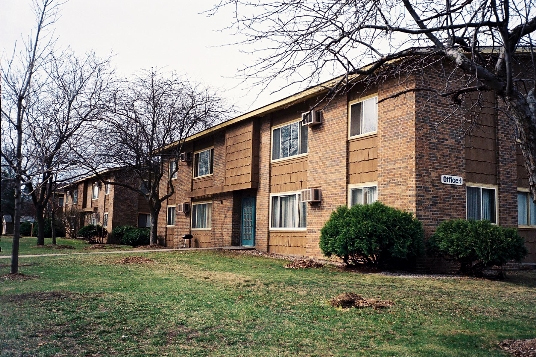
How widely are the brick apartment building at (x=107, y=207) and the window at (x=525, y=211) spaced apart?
2283 cm

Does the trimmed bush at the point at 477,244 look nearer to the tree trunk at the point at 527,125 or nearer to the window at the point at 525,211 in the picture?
the window at the point at 525,211

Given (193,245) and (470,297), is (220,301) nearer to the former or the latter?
(470,297)

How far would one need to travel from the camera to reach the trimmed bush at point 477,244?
11.9 m

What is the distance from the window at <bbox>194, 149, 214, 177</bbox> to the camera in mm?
25188

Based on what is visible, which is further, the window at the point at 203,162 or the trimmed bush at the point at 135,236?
the trimmed bush at the point at 135,236

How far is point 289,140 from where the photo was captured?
63.1 ft

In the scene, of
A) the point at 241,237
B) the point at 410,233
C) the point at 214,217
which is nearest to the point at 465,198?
the point at 410,233

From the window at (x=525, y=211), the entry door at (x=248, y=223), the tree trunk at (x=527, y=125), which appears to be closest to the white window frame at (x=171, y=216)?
the entry door at (x=248, y=223)

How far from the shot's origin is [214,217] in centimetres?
2419

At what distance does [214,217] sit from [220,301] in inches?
627

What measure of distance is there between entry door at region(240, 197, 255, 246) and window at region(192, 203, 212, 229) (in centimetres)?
291

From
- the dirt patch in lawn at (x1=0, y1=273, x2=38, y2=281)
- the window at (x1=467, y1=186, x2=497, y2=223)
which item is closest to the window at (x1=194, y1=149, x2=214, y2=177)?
the window at (x1=467, y1=186, x2=497, y2=223)

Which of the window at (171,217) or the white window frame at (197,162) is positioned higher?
the white window frame at (197,162)

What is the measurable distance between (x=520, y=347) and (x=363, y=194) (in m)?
9.60
